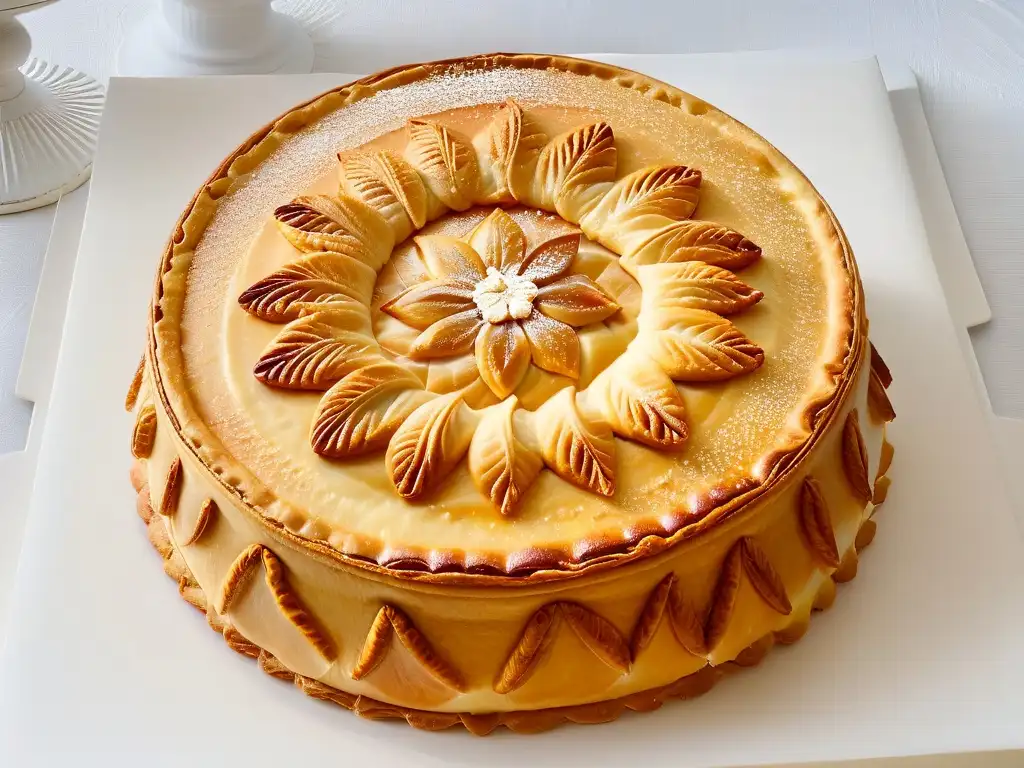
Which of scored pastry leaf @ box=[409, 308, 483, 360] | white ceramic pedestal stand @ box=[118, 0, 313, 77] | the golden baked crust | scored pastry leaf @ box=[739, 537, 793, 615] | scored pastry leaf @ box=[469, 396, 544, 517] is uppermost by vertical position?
white ceramic pedestal stand @ box=[118, 0, 313, 77]

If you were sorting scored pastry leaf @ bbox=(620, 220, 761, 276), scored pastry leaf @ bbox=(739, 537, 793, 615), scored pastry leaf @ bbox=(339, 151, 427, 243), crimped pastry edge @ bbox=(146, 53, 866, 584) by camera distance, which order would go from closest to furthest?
1. crimped pastry edge @ bbox=(146, 53, 866, 584)
2. scored pastry leaf @ bbox=(739, 537, 793, 615)
3. scored pastry leaf @ bbox=(620, 220, 761, 276)
4. scored pastry leaf @ bbox=(339, 151, 427, 243)

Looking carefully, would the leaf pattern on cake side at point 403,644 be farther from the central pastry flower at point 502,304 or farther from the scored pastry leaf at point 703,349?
the scored pastry leaf at point 703,349

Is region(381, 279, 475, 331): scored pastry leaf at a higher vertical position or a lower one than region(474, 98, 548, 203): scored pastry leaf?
lower

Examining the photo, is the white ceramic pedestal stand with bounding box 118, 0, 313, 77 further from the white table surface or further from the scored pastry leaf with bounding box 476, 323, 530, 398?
the scored pastry leaf with bounding box 476, 323, 530, 398

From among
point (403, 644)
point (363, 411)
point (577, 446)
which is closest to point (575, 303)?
point (577, 446)

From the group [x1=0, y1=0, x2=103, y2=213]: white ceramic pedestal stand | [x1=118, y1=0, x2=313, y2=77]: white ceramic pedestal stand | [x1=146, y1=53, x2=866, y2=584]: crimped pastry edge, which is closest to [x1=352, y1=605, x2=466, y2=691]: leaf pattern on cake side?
[x1=146, y1=53, x2=866, y2=584]: crimped pastry edge

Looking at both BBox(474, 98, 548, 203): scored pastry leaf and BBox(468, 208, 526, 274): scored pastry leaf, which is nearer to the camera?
BBox(468, 208, 526, 274): scored pastry leaf

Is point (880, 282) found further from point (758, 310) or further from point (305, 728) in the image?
point (305, 728)
